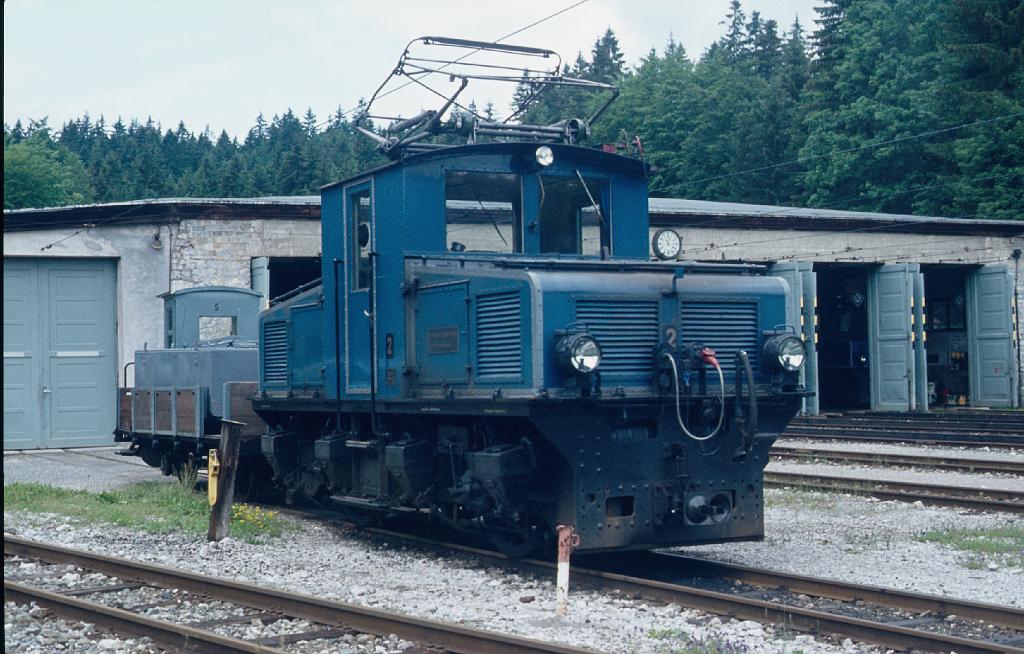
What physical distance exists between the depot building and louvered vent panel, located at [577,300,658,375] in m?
13.1

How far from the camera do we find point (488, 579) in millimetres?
8922

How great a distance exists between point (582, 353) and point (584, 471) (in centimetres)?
89

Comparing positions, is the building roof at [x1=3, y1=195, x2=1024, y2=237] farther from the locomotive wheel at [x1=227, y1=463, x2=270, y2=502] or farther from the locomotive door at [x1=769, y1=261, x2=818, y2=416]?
the locomotive wheel at [x1=227, y1=463, x2=270, y2=502]

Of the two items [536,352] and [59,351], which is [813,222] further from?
[536,352]

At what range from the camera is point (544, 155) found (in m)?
9.70

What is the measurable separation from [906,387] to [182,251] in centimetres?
1821

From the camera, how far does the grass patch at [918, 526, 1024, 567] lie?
954cm

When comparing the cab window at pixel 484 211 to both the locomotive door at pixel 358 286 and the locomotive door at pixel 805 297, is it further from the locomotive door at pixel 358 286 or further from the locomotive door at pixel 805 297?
the locomotive door at pixel 805 297

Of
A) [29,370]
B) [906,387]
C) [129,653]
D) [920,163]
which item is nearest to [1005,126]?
[920,163]

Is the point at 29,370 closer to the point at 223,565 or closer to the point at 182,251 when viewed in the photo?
the point at 182,251

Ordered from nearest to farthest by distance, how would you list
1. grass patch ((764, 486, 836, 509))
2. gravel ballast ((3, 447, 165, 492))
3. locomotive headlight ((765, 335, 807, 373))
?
1. locomotive headlight ((765, 335, 807, 373))
2. grass patch ((764, 486, 836, 509))
3. gravel ballast ((3, 447, 165, 492))


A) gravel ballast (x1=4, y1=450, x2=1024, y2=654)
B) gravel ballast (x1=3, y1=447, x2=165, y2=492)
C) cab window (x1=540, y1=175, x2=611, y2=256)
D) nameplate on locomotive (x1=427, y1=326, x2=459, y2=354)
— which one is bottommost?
gravel ballast (x1=3, y1=447, x2=165, y2=492)

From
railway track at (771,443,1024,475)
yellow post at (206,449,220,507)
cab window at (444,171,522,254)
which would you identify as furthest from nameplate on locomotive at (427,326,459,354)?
railway track at (771,443,1024,475)

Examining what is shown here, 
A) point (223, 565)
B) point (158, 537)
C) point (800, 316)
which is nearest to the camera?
point (223, 565)
